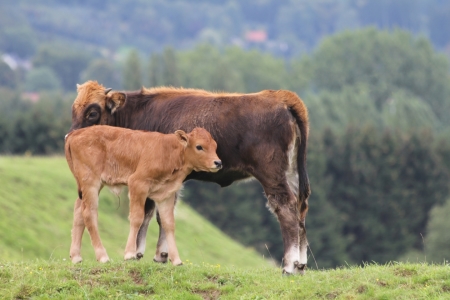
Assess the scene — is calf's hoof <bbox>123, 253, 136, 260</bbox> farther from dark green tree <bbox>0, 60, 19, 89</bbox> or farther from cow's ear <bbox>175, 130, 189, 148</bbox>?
dark green tree <bbox>0, 60, 19, 89</bbox>

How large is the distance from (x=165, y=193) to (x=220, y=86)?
308 feet

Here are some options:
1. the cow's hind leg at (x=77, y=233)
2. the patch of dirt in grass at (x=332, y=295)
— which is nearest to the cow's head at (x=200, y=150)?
the cow's hind leg at (x=77, y=233)

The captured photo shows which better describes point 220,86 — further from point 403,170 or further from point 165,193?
point 165,193

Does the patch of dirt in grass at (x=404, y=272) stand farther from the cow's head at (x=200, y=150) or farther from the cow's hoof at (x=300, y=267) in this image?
the cow's head at (x=200, y=150)

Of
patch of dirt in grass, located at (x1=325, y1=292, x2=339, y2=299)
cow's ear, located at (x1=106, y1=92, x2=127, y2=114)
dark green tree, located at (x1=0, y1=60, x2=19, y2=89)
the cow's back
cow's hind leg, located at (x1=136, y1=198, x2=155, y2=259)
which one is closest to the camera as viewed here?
patch of dirt in grass, located at (x1=325, y1=292, x2=339, y2=299)

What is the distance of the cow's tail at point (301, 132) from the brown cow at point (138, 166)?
1.39 metres

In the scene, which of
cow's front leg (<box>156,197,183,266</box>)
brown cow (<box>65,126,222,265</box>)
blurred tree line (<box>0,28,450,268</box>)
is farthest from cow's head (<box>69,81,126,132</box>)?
blurred tree line (<box>0,28,450,268</box>)

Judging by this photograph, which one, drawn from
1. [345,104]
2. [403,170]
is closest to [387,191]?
[403,170]

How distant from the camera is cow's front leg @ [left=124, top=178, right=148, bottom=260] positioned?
12547mm

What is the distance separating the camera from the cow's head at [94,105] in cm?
1426

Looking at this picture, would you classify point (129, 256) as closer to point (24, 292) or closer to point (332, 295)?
point (24, 292)

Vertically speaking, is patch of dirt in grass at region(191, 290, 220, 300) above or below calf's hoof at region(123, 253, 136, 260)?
below

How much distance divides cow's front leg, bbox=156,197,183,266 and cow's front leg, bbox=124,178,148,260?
12.4 inches

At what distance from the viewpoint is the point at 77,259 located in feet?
A: 42.4
